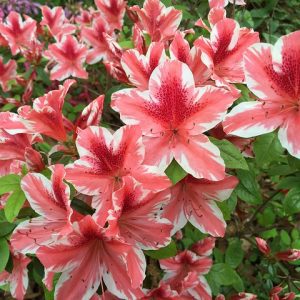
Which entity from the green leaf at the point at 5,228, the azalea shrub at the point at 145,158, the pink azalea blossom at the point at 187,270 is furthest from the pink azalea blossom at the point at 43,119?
the pink azalea blossom at the point at 187,270

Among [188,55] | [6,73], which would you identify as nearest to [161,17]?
[188,55]

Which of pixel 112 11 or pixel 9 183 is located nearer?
pixel 9 183

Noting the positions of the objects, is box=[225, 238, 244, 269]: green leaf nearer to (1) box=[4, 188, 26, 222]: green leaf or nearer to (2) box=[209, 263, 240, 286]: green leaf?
(2) box=[209, 263, 240, 286]: green leaf

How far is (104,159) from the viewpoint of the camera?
1053mm

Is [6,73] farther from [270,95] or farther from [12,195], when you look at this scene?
[270,95]

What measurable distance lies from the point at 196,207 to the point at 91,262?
11.9 inches

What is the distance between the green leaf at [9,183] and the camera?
115 centimetres

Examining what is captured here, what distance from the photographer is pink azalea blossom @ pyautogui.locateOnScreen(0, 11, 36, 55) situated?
2.17 m

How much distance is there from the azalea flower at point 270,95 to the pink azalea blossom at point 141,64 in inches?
9.3

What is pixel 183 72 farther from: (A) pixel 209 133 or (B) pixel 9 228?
(B) pixel 9 228

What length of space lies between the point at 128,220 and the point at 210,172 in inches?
8.9

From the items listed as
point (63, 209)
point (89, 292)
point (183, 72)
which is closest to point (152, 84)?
point (183, 72)

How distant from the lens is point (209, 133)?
1.25 m

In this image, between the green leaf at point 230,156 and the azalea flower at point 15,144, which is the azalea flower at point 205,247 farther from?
the azalea flower at point 15,144
